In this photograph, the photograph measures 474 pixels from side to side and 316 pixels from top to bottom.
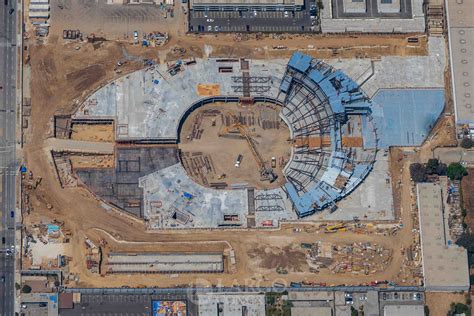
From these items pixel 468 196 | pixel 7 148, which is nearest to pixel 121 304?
pixel 7 148

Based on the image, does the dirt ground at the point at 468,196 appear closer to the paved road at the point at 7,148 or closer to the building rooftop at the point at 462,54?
the building rooftop at the point at 462,54

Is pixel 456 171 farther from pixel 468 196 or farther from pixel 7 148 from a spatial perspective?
pixel 7 148

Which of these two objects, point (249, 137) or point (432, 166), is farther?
point (249, 137)

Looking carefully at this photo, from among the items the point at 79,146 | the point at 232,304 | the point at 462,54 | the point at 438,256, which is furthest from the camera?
the point at 462,54

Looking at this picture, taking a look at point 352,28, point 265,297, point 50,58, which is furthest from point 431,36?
point 50,58

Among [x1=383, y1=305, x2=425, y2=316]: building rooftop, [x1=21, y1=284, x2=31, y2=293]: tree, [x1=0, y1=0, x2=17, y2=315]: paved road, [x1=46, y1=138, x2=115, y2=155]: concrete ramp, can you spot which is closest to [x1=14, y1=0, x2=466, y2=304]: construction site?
[x1=46, y1=138, x2=115, y2=155]: concrete ramp

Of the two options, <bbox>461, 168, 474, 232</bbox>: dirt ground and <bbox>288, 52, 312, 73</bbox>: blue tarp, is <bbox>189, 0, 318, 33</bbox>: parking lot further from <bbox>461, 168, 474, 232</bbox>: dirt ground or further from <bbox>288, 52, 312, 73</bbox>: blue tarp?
<bbox>461, 168, 474, 232</bbox>: dirt ground

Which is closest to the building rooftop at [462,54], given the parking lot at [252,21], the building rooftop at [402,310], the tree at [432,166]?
the tree at [432,166]
